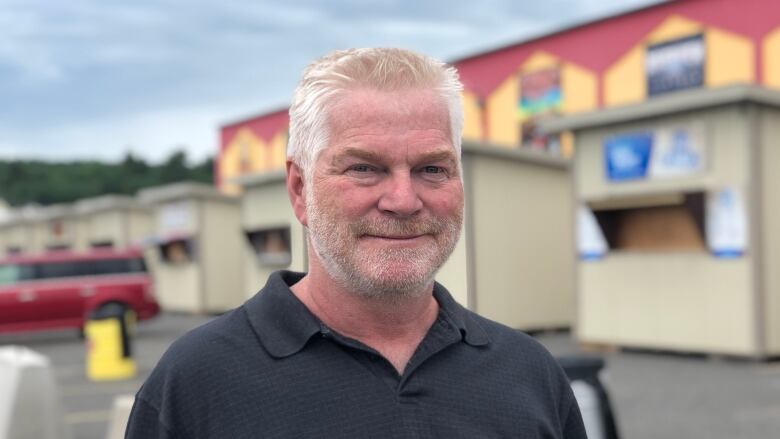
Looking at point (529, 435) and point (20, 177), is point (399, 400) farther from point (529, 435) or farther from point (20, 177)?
point (20, 177)

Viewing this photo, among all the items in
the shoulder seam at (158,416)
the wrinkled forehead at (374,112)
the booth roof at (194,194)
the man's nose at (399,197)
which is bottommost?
the shoulder seam at (158,416)

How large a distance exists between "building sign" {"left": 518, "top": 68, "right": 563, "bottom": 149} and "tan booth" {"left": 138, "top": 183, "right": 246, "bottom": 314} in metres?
8.70

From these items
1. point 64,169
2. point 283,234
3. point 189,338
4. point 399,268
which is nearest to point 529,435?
point 399,268

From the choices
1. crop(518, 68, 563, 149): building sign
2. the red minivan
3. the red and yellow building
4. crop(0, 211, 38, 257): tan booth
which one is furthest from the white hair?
crop(0, 211, 38, 257): tan booth

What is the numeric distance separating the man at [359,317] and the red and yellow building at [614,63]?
14574 millimetres

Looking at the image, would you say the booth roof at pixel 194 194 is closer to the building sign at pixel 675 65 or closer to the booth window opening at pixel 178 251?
the booth window opening at pixel 178 251

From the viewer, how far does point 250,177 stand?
2164 centimetres

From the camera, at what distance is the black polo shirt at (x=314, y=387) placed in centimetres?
167

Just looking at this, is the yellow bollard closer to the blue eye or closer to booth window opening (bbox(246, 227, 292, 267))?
booth window opening (bbox(246, 227, 292, 267))

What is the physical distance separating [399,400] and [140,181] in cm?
7600

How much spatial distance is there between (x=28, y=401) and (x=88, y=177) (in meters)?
77.0

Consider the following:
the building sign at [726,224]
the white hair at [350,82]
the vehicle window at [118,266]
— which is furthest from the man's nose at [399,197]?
the vehicle window at [118,266]

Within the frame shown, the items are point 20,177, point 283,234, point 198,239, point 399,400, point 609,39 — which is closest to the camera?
point 399,400

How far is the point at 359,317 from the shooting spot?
5.96ft
